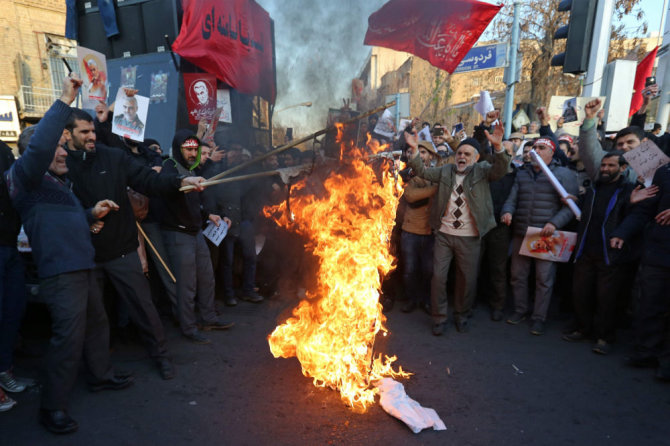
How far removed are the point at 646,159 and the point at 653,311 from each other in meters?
1.61

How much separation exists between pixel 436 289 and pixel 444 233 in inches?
28.6

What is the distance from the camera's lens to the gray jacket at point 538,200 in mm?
4977

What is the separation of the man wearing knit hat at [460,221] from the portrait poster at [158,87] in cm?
632

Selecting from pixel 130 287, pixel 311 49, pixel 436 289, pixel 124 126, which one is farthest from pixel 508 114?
pixel 130 287

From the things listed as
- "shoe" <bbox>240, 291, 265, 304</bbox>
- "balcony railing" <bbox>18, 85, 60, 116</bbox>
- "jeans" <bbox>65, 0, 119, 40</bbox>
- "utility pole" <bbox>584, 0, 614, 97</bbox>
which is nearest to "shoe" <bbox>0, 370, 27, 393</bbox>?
"shoe" <bbox>240, 291, 265, 304</bbox>

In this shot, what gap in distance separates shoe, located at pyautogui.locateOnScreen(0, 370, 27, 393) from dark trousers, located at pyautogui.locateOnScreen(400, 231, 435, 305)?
4.54 m

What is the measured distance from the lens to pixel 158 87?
28.2ft

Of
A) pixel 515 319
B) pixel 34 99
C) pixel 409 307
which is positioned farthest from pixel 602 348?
pixel 34 99

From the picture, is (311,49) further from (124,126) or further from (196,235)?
(196,235)

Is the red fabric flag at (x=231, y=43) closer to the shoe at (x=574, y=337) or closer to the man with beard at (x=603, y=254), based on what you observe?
the man with beard at (x=603, y=254)

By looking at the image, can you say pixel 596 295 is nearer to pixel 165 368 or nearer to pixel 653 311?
pixel 653 311

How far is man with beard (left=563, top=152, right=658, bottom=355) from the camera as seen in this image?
4363mm

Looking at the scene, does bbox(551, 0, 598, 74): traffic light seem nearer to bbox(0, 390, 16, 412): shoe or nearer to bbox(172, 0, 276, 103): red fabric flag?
bbox(172, 0, 276, 103): red fabric flag

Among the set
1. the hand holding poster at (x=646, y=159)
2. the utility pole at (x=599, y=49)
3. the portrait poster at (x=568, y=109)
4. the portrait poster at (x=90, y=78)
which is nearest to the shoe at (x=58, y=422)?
the portrait poster at (x=90, y=78)
